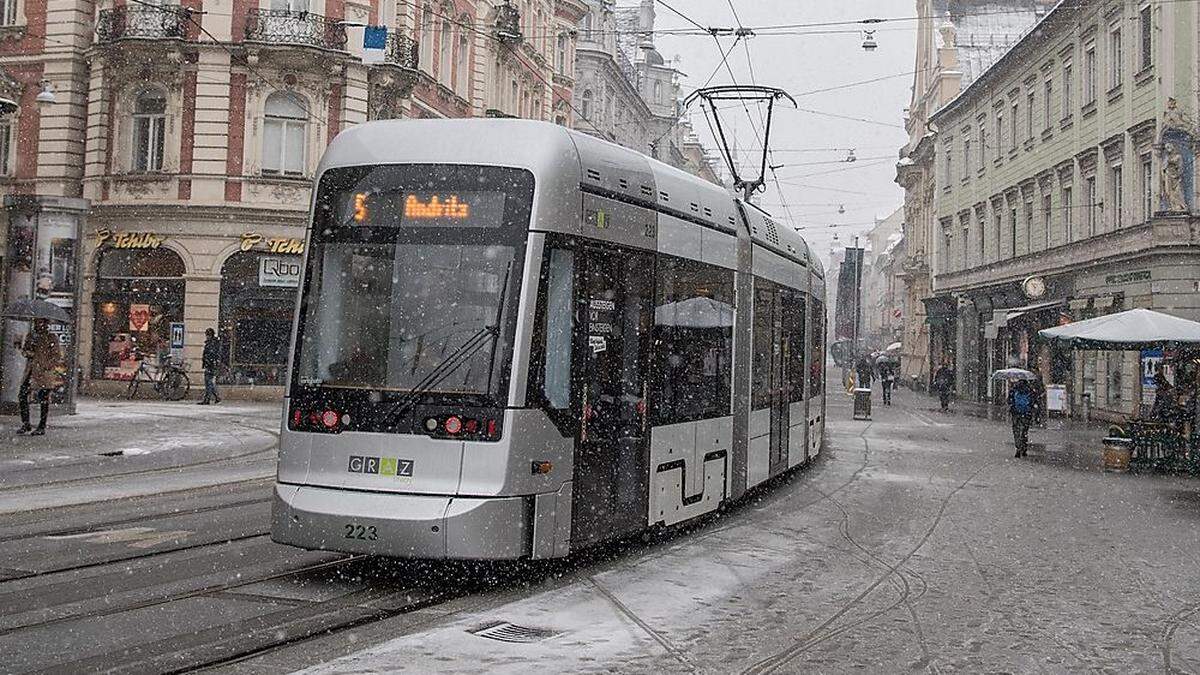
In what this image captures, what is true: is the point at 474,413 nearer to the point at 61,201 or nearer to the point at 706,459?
the point at 706,459

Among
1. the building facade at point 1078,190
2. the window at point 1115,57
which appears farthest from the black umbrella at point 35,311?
the window at point 1115,57

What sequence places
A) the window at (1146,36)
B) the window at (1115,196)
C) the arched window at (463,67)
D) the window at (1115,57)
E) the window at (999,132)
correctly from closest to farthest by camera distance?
the window at (1146,36) < the window at (1115,57) < the window at (1115,196) < the arched window at (463,67) < the window at (999,132)

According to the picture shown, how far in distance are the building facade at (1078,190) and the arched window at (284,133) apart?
2108 centimetres

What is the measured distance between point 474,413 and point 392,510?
0.80 m

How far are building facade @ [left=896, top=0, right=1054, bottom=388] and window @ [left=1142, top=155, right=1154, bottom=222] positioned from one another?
16357 millimetres

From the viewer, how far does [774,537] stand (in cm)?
1077

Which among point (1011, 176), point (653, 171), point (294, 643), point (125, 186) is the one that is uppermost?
point (1011, 176)

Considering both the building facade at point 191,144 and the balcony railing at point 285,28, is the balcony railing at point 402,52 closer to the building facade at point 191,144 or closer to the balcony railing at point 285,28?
the building facade at point 191,144

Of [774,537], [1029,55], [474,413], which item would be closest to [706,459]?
[774,537]

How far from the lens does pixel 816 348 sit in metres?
17.2

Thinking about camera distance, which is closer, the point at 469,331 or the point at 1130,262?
the point at 469,331

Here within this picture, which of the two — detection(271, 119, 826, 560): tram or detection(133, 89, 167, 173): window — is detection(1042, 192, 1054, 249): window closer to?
detection(133, 89, 167, 173): window

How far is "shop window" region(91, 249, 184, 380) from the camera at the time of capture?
30.5 m

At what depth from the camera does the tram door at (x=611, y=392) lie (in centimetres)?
827
